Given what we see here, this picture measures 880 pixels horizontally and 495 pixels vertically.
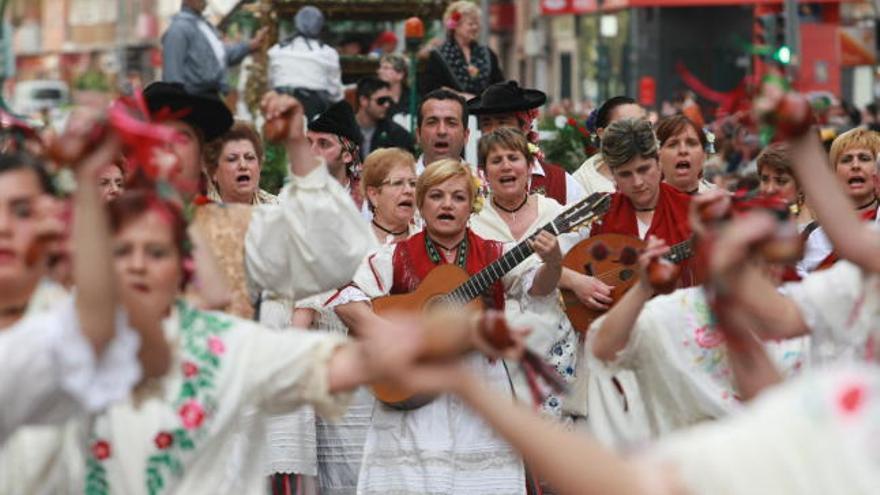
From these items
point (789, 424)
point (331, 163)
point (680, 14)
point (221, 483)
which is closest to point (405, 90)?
point (331, 163)

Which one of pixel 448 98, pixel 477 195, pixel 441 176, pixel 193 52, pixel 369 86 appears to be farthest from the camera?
pixel 193 52

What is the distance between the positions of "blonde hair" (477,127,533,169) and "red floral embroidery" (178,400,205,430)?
5.44 metres

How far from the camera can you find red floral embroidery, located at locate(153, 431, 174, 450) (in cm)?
564

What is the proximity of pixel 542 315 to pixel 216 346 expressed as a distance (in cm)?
430

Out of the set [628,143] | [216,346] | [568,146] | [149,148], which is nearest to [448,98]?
[628,143]

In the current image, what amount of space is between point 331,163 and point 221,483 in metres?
6.19

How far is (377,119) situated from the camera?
1598 centimetres

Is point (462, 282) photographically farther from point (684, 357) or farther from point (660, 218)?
point (684, 357)

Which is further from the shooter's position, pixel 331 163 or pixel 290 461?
pixel 331 163

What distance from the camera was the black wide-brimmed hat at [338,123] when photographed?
1200 centimetres

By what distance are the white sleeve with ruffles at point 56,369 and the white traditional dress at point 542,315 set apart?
14.4 feet

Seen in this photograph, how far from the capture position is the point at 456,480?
389 inches

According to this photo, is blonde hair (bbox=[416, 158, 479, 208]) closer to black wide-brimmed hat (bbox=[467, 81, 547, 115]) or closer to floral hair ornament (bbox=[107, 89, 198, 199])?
black wide-brimmed hat (bbox=[467, 81, 547, 115])

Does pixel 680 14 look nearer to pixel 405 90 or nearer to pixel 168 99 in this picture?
pixel 405 90
